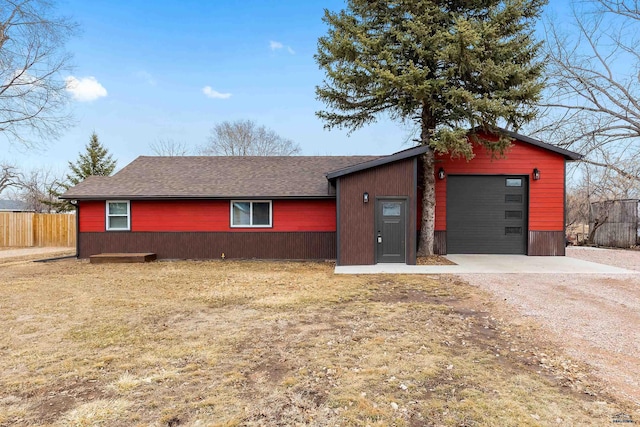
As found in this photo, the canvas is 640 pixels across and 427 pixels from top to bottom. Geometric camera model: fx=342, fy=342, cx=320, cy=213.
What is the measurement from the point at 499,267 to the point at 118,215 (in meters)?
12.4

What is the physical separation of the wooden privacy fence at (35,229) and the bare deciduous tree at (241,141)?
1567 cm

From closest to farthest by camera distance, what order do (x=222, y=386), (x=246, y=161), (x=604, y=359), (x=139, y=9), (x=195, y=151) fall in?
1. (x=222, y=386)
2. (x=604, y=359)
3. (x=246, y=161)
4. (x=139, y=9)
5. (x=195, y=151)

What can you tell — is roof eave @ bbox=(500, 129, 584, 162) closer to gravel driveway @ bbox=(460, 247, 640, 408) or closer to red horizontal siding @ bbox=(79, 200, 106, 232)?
gravel driveway @ bbox=(460, 247, 640, 408)

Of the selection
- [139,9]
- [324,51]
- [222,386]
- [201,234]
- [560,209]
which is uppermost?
[139,9]

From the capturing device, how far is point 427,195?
11453mm

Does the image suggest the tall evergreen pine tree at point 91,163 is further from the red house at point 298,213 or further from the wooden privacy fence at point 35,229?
the red house at point 298,213

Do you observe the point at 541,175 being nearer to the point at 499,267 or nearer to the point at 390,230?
the point at 499,267

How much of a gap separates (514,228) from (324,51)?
29.4ft

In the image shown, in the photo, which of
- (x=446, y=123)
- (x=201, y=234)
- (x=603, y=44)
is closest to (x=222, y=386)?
(x=201, y=234)

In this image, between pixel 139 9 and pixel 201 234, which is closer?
pixel 201 234

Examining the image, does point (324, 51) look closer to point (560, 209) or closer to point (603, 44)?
point (560, 209)

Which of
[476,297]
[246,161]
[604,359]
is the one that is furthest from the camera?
[246,161]

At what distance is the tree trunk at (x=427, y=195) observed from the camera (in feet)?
36.9

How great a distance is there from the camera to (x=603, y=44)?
14.8 metres
